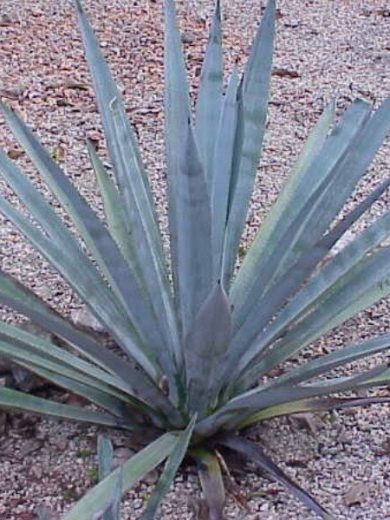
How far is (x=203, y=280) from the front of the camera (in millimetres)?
2115

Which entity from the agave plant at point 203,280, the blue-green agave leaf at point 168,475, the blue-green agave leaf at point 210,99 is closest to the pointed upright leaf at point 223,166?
the agave plant at point 203,280

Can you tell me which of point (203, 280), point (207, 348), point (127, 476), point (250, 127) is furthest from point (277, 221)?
point (127, 476)

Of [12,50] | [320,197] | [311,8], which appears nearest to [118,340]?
[320,197]

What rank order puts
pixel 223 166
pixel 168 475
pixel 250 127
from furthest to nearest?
pixel 250 127, pixel 223 166, pixel 168 475

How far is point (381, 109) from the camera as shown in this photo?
2.36 meters

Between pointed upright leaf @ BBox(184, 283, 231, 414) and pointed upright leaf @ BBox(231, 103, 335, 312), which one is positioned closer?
pointed upright leaf @ BBox(184, 283, 231, 414)

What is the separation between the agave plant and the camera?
2.10 m

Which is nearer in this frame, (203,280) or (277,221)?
(203,280)

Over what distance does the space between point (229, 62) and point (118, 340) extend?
101 inches

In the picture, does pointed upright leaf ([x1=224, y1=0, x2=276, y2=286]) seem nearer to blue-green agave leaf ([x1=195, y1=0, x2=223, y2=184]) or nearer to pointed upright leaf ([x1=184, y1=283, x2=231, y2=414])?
blue-green agave leaf ([x1=195, y1=0, x2=223, y2=184])

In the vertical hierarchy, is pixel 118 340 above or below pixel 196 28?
below

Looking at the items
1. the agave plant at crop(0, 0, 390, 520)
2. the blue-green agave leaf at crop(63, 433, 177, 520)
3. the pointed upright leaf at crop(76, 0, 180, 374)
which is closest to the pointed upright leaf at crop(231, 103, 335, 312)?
Answer: the agave plant at crop(0, 0, 390, 520)

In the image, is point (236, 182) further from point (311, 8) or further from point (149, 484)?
point (311, 8)

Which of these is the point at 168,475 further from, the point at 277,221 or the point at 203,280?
the point at 277,221
